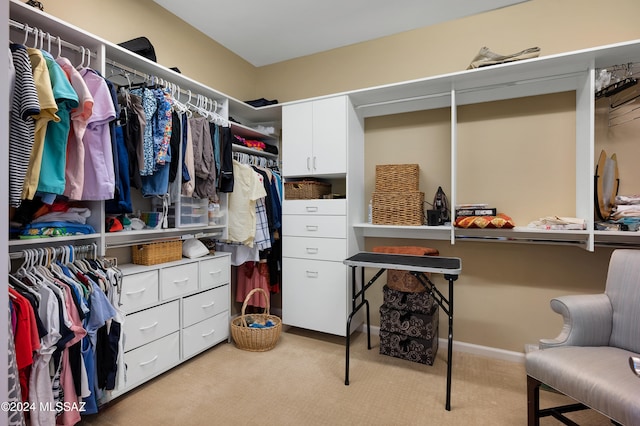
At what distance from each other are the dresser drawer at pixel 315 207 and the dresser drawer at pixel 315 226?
0.14 ft

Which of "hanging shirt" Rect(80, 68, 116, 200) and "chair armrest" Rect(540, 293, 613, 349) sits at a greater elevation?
"hanging shirt" Rect(80, 68, 116, 200)

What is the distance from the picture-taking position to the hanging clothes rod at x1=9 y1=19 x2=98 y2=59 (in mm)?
1589

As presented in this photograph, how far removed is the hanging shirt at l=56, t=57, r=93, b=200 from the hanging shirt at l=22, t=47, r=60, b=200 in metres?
0.14

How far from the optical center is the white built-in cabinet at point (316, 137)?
270cm

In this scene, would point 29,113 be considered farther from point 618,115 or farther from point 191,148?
point 618,115

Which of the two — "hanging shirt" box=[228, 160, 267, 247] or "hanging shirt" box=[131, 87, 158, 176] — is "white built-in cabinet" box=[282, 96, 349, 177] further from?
"hanging shirt" box=[131, 87, 158, 176]

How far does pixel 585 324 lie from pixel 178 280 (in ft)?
8.02

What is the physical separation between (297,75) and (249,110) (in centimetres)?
68

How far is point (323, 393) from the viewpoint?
205cm

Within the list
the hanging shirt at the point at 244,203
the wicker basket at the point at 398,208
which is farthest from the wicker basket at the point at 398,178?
the hanging shirt at the point at 244,203

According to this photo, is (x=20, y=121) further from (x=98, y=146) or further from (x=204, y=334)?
(x=204, y=334)

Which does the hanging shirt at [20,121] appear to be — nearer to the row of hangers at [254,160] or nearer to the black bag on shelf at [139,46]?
the black bag on shelf at [139,46]

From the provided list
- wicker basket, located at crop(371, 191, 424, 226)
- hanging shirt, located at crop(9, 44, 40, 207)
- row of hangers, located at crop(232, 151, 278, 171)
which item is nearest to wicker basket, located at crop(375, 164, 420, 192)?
wicker basket, located at crop(371, 191, 424, 226)

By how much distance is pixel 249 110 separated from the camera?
317cm
